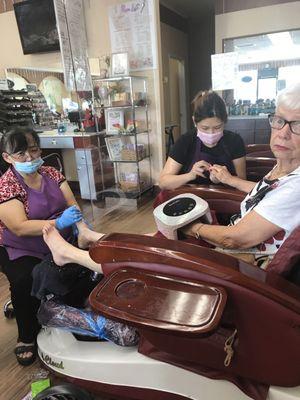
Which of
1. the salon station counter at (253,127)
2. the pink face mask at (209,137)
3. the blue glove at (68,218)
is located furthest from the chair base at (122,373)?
the salon station counter at (253,127)

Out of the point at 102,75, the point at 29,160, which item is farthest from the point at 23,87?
the point at 29,160

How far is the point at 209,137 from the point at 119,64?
86.1 inches

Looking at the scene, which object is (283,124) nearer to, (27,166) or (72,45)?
(27,166)

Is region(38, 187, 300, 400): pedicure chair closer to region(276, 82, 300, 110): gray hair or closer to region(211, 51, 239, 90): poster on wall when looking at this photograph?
region(276, 82, 300, 110): gray hair

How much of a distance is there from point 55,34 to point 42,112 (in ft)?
3.12

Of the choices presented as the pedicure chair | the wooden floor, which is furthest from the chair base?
the wooden floor

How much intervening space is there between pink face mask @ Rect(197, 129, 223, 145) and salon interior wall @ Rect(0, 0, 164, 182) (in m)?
2.05

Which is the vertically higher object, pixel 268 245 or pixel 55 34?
pixel 55 34

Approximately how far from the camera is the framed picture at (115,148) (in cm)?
386

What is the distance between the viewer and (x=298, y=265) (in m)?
0.87

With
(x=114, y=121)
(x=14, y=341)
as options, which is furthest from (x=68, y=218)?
(x=114, y=121)

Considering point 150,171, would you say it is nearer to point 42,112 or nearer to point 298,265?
point 42,112

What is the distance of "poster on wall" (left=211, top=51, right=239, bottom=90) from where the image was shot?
10.5ft

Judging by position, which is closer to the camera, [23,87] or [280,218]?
[280,218]
